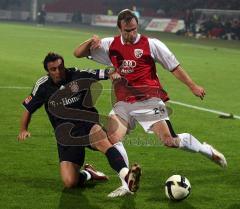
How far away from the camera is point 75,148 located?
7.52 m

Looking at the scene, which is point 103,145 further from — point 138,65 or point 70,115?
point 138,65

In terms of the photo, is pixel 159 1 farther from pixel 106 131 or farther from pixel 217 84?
pixel 106 131

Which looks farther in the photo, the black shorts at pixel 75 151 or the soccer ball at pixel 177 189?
the black shorts at pixel 75 151

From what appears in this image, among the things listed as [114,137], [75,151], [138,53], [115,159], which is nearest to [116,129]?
[114,137]

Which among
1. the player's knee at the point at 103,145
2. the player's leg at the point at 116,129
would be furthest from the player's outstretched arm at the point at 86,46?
the player's knee at the point at 103,145

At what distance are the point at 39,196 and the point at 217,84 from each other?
11.5 m

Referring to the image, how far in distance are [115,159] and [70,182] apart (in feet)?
1.92

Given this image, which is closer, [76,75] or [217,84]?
[76,75]

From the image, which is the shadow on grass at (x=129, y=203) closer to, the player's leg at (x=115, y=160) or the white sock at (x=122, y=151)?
the player's leg at (x=115, y=160)

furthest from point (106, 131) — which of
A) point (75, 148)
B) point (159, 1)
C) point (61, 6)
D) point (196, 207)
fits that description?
point (61, 6)

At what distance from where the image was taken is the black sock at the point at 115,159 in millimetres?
6973

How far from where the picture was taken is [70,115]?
758 centimetres

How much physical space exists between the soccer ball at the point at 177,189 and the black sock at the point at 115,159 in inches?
19.9

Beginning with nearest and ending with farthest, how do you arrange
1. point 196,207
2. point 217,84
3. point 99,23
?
1. point 196,207
2. point 217,84
3. point 99,23
